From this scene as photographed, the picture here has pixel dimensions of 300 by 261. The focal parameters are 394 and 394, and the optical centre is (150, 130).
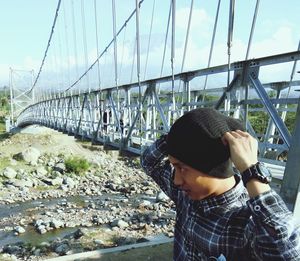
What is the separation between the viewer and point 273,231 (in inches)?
31.8

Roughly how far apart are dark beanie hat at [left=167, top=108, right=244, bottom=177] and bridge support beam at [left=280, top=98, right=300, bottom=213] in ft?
4.28

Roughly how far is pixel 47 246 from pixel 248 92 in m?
4.13

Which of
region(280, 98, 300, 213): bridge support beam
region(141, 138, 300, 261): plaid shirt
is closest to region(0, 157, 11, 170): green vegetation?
region(280, 98, 300, 213): bridge support beam

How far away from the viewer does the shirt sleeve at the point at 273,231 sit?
0.81 meters

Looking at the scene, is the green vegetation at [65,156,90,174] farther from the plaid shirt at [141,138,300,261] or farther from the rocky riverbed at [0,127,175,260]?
the plaid shirt at [141,138,300,261]

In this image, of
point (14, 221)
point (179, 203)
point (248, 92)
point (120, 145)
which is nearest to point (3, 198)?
point (14, 221)

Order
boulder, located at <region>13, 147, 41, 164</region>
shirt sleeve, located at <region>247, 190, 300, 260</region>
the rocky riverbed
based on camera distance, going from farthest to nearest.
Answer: boulder, located at <region>13, 147, 41, 164</region> < the rocky riverbed < shirt sleeve, located at <region>247, 190, 300, 260</region>

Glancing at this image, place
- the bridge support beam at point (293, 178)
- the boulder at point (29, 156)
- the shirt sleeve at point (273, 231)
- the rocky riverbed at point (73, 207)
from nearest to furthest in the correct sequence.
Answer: the shirt sleeve at point (273, 231), the bridge support beam at point (293, 178), the rocky riverbed at point (73, 207), the boulder at point (29, 156)

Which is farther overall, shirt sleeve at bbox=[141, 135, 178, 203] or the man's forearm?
shirt sleeve at bbox=[141, 135, 178, 203]

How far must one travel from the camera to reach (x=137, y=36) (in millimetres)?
5293

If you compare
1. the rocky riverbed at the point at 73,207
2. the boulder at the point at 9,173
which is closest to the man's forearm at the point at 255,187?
the rocky riverbed at the point at 73,207

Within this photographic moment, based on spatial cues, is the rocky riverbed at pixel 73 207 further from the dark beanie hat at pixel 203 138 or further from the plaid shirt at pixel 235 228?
the dark beanie hat at pixel 203 138

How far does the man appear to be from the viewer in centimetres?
82

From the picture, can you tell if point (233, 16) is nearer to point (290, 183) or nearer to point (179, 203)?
point (290, 183)
